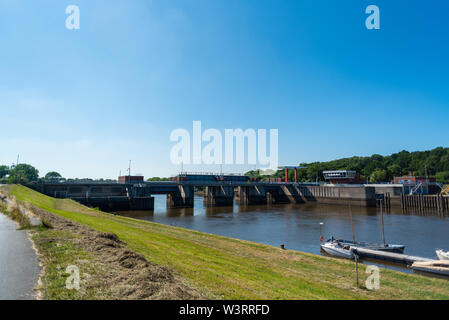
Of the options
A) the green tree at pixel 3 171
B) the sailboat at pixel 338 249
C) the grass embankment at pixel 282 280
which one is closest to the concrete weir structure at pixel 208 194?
the sailboat at pixel 338 249

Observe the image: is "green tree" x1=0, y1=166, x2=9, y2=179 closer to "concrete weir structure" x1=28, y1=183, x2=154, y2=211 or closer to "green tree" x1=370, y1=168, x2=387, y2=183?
"concrete weir structure" x1=28, y1=183, x2=154, y2=211

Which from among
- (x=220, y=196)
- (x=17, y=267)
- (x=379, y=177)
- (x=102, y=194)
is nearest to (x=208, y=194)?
(x=220, y=196)

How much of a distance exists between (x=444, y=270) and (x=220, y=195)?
97.4m

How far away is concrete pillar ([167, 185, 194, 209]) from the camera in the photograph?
100750mm

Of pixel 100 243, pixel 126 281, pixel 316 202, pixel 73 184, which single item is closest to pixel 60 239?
pixel 100 243

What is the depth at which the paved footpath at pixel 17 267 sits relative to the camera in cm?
812

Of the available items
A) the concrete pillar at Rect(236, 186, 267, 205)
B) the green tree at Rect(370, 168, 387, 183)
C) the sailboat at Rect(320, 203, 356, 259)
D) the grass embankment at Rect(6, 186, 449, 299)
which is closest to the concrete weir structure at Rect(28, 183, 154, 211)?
the concrete pillar at Rect(236, 186, 267, 205)

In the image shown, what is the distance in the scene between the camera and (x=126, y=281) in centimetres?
913

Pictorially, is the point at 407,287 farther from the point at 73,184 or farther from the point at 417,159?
the point at 417,159

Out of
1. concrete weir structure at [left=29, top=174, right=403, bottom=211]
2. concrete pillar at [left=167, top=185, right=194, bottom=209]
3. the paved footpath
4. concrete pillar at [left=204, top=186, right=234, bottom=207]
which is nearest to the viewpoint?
the paved footpath

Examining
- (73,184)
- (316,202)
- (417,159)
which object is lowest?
(316,202)

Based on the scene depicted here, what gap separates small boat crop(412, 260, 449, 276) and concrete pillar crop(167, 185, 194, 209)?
82.3 metres

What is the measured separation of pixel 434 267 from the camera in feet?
77.5

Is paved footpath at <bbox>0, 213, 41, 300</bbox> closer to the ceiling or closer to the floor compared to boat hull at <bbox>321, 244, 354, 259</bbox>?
closer to the ceiling
